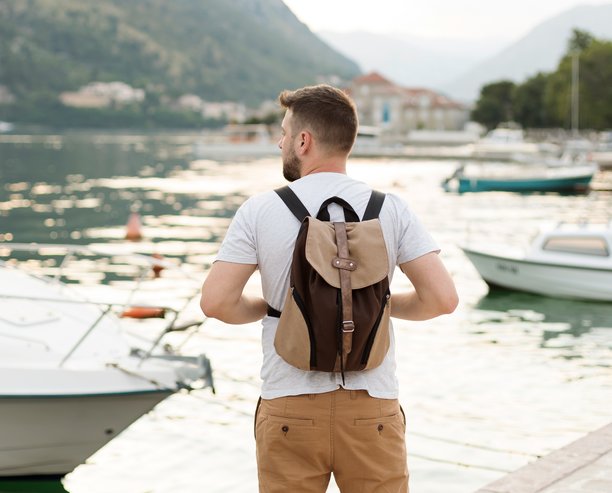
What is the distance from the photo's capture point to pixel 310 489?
352cm

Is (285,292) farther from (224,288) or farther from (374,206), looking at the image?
(374,206)

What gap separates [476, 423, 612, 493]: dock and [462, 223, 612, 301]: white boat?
37.3ft

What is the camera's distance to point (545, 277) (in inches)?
727

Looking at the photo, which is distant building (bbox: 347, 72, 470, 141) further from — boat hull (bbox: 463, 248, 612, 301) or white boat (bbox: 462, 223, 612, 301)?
white boat (bbox: 462, 223, 612, 301)

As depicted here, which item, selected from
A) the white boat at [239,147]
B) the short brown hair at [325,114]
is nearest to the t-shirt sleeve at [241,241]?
the short brown hair at [325,114]

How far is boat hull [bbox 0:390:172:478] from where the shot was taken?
7.78 m

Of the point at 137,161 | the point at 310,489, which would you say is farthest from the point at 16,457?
the point at 137,161

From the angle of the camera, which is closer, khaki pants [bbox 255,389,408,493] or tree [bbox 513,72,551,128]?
khaki pants [bbox 255,389,408,493]

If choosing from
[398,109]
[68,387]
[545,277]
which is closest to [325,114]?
[68,387]

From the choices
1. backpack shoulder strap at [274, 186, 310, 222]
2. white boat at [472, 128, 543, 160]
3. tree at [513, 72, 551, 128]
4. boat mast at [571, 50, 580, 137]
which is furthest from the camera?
tree at [513, 72, 551, 128]

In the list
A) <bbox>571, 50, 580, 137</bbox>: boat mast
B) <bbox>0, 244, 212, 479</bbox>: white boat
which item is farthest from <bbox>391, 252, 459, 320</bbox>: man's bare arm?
<bbox>571, 50, 580, 137</bbox>: boat mast

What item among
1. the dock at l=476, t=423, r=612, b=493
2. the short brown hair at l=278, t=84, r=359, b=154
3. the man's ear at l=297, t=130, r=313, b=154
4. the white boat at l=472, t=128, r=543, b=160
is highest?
the short brown hair at l=278, t=84, r=359, b=154

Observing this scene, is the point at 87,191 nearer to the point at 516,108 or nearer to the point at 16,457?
the point at 16,457

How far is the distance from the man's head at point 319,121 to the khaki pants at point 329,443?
2.75ft
